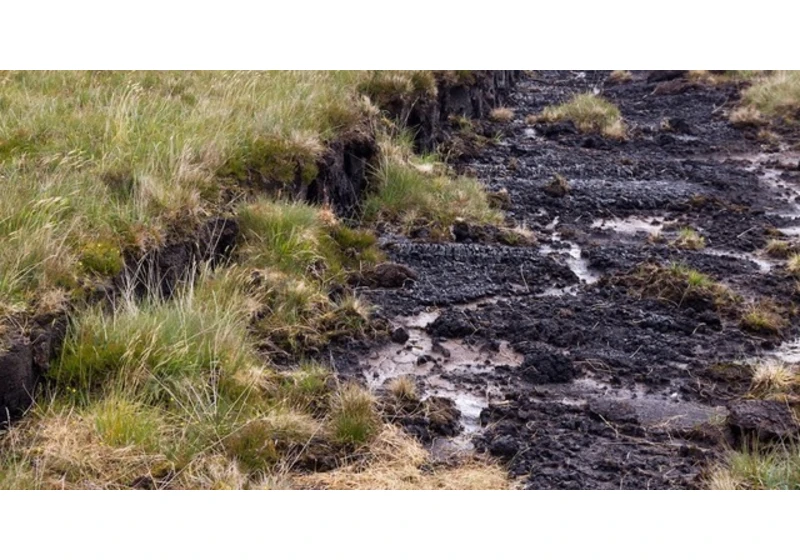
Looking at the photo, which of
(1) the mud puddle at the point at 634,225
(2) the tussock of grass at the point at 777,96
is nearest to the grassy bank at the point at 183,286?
(1) the mud puddle at the point at 634,225

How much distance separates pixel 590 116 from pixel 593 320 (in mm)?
8804

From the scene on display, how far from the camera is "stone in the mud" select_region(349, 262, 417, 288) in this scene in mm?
9703

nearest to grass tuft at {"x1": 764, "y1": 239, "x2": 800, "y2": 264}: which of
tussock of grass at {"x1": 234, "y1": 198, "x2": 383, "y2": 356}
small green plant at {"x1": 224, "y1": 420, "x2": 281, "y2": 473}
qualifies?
tussock of grass at {"x1": 234, "y1": 198, "x2": 383, "y2": 356}

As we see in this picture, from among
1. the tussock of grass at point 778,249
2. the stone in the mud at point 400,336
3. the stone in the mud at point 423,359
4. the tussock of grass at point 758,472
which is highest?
the tussock of grass at point 778,249

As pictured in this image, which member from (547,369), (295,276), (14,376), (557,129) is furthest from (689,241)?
(14,376)

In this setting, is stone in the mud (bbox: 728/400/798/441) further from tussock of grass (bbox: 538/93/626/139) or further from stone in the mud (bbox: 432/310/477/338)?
tussock of grass (bbox: 538/93/626/139)

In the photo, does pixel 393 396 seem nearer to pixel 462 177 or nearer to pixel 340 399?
pixel 340 399

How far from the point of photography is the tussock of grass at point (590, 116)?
16984mm

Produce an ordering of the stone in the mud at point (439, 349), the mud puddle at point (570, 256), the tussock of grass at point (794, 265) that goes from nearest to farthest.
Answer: the stone in the mud at point (439, 349) → the mud puddle at point (570, 256) → the tussock of grass at point (794, 265)

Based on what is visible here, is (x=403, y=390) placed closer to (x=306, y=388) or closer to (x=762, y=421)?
(x=306, y=388)

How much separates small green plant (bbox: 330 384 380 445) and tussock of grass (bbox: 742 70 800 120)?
13.1m

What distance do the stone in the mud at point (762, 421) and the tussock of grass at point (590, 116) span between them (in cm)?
999

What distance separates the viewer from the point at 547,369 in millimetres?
8078

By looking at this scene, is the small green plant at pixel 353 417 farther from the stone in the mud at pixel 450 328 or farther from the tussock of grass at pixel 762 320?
the tussock of grass at pixel 762 320
